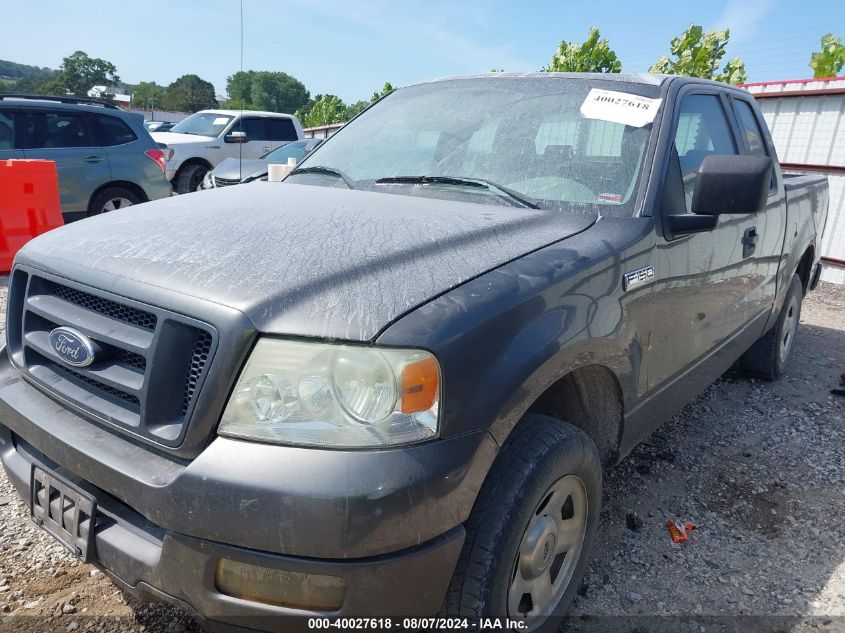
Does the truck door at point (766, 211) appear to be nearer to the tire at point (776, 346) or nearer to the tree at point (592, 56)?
the tire at point (776, 346)

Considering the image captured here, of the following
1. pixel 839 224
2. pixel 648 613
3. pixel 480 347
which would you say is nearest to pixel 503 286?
pixel 480 347

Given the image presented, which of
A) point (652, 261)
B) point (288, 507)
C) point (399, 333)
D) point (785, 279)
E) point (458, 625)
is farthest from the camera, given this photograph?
point (785, 279)

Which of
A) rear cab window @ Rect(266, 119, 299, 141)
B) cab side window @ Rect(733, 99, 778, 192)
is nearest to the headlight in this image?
cab side window @ Rect(733, 99, 778, 192)

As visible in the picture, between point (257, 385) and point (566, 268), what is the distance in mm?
966

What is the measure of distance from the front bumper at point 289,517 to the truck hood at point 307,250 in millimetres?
314

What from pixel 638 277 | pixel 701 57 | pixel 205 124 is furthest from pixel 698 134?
pixel 701 57

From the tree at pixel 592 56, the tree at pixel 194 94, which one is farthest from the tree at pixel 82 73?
the tree at pixel 592 56

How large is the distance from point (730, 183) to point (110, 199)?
25.5 feet

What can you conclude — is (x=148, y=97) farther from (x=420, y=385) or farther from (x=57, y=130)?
(x=420, y=385)

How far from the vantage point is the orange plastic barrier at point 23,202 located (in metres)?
6.48

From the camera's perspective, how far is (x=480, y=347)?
5.17 ft

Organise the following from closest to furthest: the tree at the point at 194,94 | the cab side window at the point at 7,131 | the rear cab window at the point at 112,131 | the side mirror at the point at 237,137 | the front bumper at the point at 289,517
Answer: the front bumper at the point at 289,517, the side mirror at the point at 237,137, the tree at the point at 194,94, the cab side window at the point at 7,131, the rear cab window at the point at 112,131

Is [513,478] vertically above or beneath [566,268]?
beneath

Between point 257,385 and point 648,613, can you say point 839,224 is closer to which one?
point 648,613
